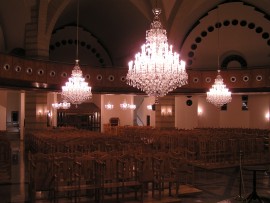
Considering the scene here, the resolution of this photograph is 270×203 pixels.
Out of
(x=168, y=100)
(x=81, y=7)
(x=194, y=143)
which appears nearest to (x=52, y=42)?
(x=81, y=7)

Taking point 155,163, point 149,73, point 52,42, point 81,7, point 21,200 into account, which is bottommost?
point 21,200

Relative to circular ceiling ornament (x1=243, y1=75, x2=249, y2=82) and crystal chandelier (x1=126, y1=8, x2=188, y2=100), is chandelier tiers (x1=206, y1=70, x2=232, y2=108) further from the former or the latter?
circular ceiling ornament (x1=243, y1=75, x2=249, y2=82)

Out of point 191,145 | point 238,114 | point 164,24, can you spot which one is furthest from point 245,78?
point 191,145

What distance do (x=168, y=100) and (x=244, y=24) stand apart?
737 cm

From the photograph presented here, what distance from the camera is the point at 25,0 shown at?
1778cm

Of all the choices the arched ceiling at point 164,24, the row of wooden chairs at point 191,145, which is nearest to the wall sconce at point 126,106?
the arched ceiling at point 164,24

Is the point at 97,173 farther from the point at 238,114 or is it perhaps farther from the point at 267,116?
the point at 238,114

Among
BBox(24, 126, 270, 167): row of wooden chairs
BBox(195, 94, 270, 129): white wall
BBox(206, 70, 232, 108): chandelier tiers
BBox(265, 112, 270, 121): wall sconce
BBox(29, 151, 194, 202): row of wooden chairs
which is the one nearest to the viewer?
BBox(29, 151, 194, 202): row of wooden chairs

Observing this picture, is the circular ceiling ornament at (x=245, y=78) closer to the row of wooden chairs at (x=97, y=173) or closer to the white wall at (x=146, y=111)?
the white wall at (x=146, y=111)

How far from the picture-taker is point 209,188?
365 inches

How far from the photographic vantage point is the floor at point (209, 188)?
26.0ft

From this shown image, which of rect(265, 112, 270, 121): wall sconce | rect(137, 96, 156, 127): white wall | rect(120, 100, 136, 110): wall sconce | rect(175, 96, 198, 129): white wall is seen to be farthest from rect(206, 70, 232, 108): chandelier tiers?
rect(137, 96, 156, 127): white wall

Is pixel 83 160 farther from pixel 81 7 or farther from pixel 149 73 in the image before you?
pixel 81 7

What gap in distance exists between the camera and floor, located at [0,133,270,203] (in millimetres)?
7918
